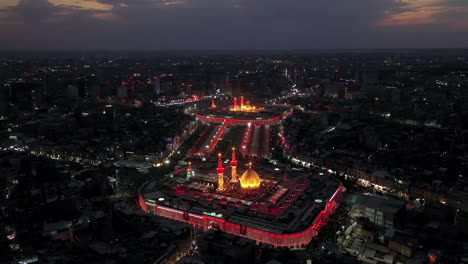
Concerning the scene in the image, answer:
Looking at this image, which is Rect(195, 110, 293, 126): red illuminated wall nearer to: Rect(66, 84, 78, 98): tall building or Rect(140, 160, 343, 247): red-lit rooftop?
Rect(140, 160, 343, 247): red-lit rooftop

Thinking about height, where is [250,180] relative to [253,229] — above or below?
above

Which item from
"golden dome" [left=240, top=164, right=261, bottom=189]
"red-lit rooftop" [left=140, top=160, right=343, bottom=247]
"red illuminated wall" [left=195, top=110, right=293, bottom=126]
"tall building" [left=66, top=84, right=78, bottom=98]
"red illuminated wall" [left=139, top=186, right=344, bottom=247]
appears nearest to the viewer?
"red illuminated wall" [left=139, top=186, right=344, bottom=247]

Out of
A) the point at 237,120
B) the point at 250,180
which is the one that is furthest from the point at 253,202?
the point at 237,120

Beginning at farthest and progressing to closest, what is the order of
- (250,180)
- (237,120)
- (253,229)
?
(237,120)
(250,180)
(253,229)

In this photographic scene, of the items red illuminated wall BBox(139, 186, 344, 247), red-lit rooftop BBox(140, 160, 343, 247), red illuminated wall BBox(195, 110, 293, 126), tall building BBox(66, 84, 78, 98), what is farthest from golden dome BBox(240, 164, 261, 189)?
tall building BBox(66, 84, 78, 98)

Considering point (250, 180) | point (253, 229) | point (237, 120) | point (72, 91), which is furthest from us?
point (72, 91)

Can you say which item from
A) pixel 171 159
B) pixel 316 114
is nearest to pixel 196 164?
pixel 171 159

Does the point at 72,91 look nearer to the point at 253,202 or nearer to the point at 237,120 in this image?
the point at 237,120

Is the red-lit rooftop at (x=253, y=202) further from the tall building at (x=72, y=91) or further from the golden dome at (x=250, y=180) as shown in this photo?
the tall building at (x=72, y=91)
